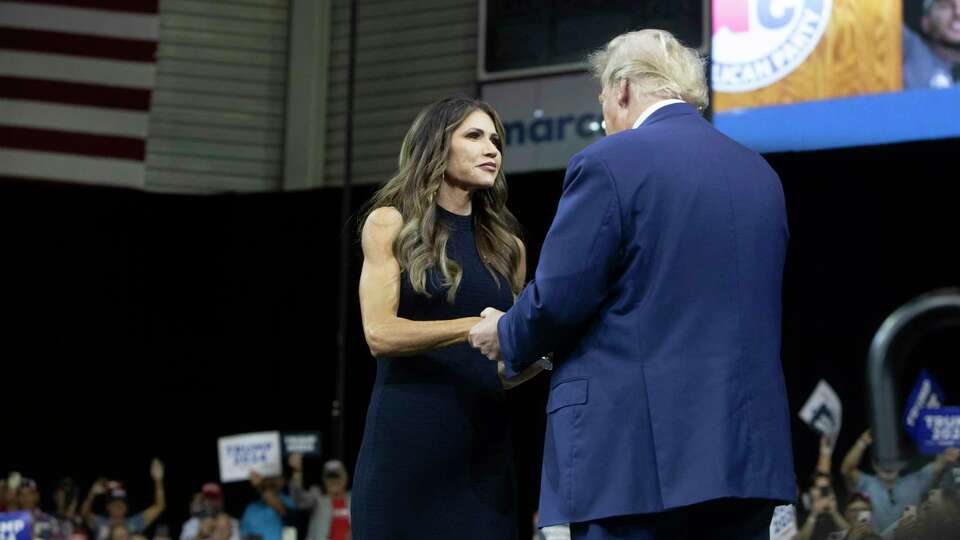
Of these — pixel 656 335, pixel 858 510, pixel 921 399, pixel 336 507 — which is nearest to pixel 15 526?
pixel 336 507

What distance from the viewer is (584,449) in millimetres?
1898

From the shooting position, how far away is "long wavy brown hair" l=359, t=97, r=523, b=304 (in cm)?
247

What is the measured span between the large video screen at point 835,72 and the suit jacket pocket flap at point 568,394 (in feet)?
18.7

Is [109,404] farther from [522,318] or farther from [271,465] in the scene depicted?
[522,318]

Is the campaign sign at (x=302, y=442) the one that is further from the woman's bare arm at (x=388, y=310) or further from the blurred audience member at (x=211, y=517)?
the woman's bare arm at (x=388, y=310)

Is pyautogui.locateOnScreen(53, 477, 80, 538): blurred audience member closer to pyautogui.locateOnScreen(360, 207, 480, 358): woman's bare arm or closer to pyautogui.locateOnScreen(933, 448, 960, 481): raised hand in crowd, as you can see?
pyautogui.locateOnScreen(933, 448, 960, 481): raised hand in crowd

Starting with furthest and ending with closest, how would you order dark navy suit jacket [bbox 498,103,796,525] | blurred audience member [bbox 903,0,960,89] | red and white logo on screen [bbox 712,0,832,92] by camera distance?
red and white logo on screen [bbox 712,0,832,92] < blurred audience member [bbox 903,0,960,89] < dark navy suit jacket [bbox 498,103,796,525]

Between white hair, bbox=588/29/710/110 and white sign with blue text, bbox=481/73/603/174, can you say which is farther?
white sign with blue text, bbox=481/73/603/174

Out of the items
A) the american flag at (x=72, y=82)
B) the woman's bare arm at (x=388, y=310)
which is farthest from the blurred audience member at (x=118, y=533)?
the woman's bare arm at (x=388, y=310)

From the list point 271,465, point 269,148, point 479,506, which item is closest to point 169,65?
point 269,148

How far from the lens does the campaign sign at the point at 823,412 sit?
293 inches

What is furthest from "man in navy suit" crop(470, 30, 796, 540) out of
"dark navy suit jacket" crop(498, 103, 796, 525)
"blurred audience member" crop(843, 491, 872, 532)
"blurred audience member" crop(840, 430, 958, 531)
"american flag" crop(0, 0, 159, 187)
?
"american flag" crop(0, 0, 159, 187)

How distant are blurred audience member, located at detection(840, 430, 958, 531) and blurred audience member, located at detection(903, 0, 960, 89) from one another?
6.45ft

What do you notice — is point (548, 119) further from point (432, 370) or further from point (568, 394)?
point (568, 394)
